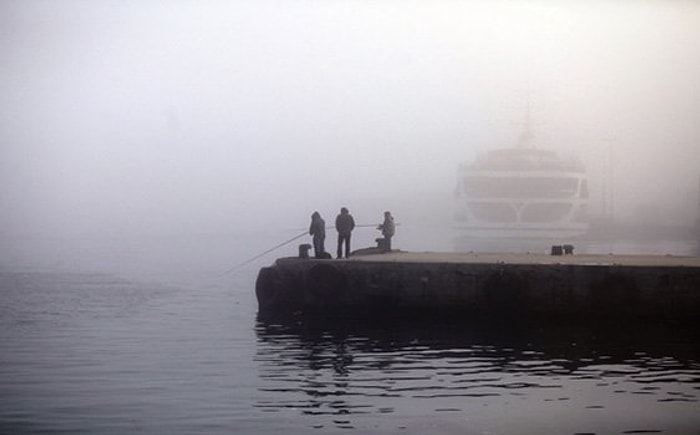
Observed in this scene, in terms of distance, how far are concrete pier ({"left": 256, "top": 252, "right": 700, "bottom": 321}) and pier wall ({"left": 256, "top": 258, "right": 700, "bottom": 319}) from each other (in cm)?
2

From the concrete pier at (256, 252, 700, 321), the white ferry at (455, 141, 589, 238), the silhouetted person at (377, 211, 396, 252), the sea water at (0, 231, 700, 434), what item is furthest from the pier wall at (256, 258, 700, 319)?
the white ferry at (455, 141, 589, 238)

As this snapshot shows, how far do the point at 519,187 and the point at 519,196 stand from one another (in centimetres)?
99

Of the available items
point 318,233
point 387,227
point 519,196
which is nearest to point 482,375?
point 318,233

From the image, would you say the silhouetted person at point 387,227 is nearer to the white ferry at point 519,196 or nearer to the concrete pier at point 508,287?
the concrete pier at point 508,287

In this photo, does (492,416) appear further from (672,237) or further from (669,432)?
(672,237)

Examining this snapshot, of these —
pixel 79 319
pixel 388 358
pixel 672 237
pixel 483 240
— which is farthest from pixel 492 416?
pixel 672 237

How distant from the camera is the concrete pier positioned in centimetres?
2425

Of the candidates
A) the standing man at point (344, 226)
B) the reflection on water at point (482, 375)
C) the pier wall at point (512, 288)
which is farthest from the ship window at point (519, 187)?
the reflection on water at point (482, 375)

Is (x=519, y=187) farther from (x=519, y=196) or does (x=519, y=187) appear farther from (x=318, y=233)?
(x=318, y=233)

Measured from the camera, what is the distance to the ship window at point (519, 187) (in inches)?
3182

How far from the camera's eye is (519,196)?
80500mm

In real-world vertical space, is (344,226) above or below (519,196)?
below

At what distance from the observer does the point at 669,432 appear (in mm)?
12141

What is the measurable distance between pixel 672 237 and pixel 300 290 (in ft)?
348
